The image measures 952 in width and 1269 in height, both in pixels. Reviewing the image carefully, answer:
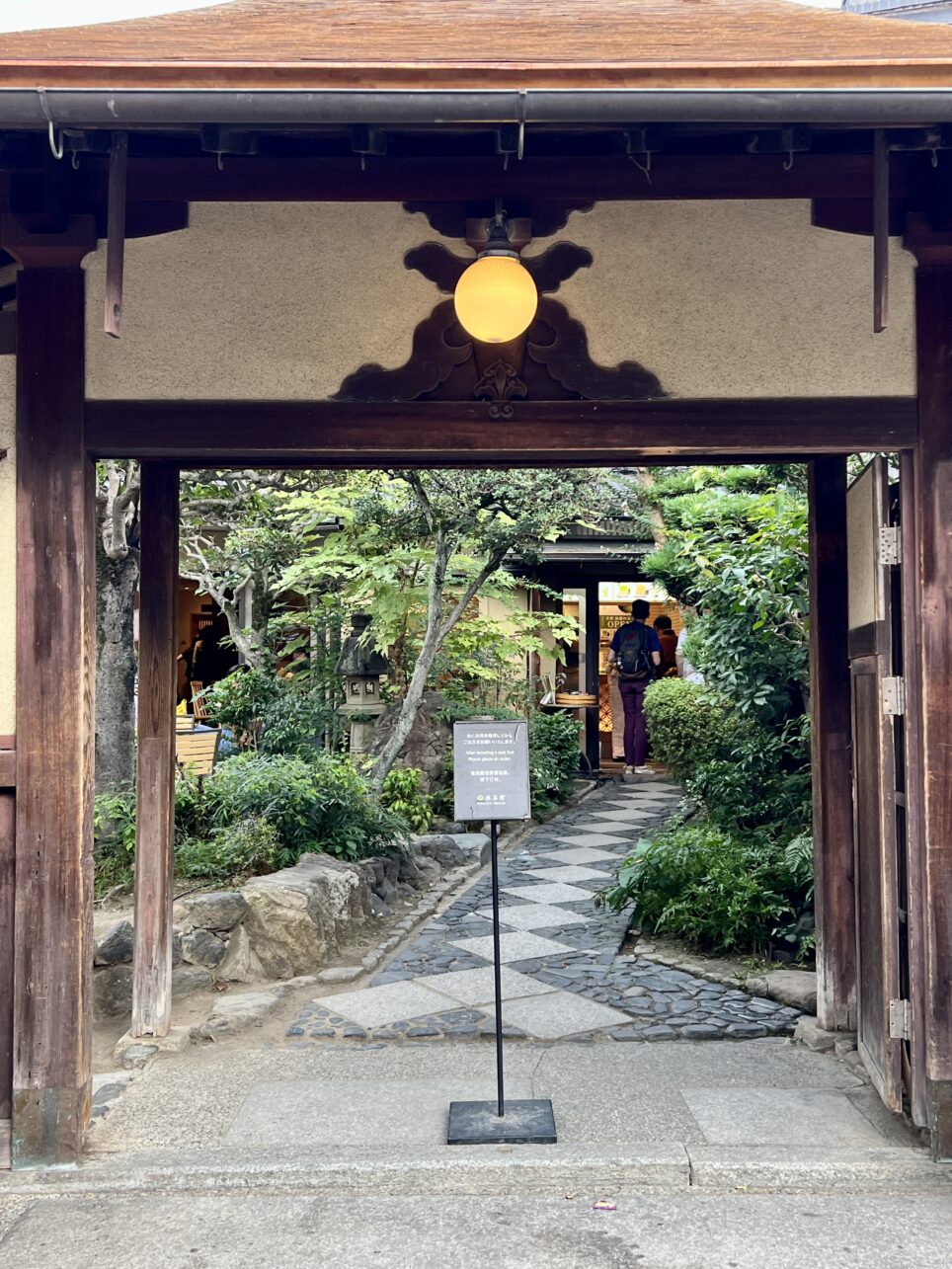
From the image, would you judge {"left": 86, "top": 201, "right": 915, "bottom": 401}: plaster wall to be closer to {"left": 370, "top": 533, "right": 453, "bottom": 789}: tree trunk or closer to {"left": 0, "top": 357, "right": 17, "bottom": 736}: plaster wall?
{"left": 0, "top": 357, "right": 17, "bottom": 736}: plaster wall

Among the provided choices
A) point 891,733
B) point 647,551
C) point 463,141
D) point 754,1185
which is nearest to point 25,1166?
point 754,1185

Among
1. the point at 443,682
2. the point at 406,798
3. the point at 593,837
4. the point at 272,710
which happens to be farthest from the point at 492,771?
the point at 443,682

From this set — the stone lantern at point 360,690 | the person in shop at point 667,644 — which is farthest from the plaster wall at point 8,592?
the person in shop at point 667,644

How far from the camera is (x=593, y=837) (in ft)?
36.4

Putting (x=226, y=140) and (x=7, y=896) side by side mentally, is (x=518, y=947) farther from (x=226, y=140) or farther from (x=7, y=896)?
(x=226, y=140)

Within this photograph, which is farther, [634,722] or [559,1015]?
[634,722]

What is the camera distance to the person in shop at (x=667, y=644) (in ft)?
56.5

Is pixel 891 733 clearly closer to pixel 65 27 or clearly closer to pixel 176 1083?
pixel 176 1083

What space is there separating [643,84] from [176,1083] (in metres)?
4.52

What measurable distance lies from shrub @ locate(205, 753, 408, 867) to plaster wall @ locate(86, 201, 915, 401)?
14.1 feet

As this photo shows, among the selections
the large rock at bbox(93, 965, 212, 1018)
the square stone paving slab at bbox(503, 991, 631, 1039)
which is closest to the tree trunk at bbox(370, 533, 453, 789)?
the large rock at bbox(93, 965, 212, 1018)

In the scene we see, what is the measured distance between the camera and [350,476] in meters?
10.8

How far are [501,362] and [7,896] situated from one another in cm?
285

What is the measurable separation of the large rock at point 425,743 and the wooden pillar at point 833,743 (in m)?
6.09
